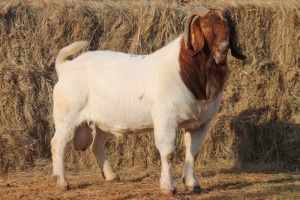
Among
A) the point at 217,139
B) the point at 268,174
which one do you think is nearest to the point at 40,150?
the point at 217,139

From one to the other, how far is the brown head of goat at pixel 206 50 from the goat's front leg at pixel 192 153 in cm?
70

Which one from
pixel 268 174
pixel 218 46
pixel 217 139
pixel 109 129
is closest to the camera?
pixel 218 46

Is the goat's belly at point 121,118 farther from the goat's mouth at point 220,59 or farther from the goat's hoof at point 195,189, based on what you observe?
the goat's mouth at point 220,59

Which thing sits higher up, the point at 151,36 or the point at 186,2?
the point at 186,2

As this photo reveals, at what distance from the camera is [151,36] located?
11172 mm

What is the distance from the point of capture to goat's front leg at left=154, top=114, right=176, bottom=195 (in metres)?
8.45

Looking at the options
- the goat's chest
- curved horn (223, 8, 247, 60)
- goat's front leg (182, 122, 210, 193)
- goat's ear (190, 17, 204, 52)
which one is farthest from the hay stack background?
goat's ear (190, 17, 204, 52)

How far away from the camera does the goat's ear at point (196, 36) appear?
829cm

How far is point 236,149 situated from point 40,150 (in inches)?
124

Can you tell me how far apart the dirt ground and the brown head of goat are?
4.57ft

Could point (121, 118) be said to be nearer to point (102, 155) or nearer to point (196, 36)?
point (102, 155)

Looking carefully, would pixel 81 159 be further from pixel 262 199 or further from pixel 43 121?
pixel 262 199

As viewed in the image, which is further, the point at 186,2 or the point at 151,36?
the point at 186,2

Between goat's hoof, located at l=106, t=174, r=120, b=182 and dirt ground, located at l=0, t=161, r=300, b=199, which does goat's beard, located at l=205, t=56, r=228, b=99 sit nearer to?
dirt ground, located at l=0, t=161, r=300, b=199
